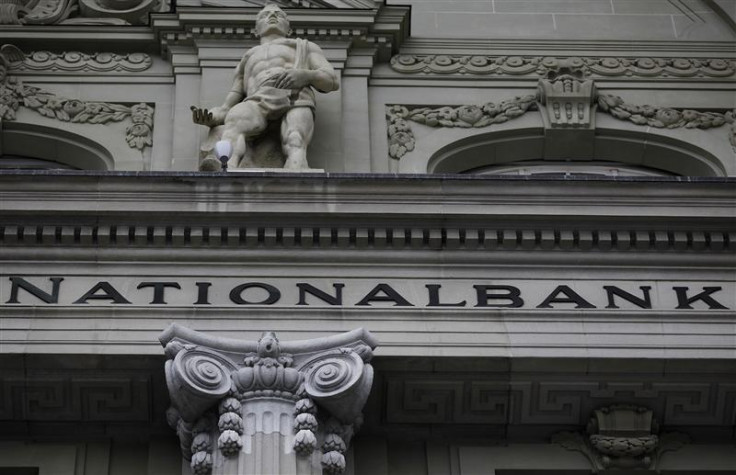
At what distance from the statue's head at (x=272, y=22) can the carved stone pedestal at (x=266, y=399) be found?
558 centimetres

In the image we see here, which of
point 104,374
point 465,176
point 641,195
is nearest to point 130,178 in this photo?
point 104,374

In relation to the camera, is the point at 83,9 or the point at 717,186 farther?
the point at 83,9

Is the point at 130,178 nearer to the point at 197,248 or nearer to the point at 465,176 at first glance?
the point at 197,248

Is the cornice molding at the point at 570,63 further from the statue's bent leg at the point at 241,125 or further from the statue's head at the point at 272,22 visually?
the statue's bent leg at the point at 241,125

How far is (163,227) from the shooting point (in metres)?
21.2

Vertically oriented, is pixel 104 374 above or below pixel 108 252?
below

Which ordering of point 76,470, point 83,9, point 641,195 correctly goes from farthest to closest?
point 83,9
point 641,195
point 76,470

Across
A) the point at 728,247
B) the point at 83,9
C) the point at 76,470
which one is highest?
the point at 83,9

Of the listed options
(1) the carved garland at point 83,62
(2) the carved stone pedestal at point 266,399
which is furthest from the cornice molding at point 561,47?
(2) the carved stone pedestal at point 266,399

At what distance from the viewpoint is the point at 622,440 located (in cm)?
2045

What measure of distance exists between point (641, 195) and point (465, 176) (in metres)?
1.91

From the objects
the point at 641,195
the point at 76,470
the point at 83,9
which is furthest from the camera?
the point at 83,9

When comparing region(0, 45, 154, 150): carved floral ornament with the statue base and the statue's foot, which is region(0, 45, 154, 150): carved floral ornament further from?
the statue base

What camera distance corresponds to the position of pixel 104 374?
20188 mm
